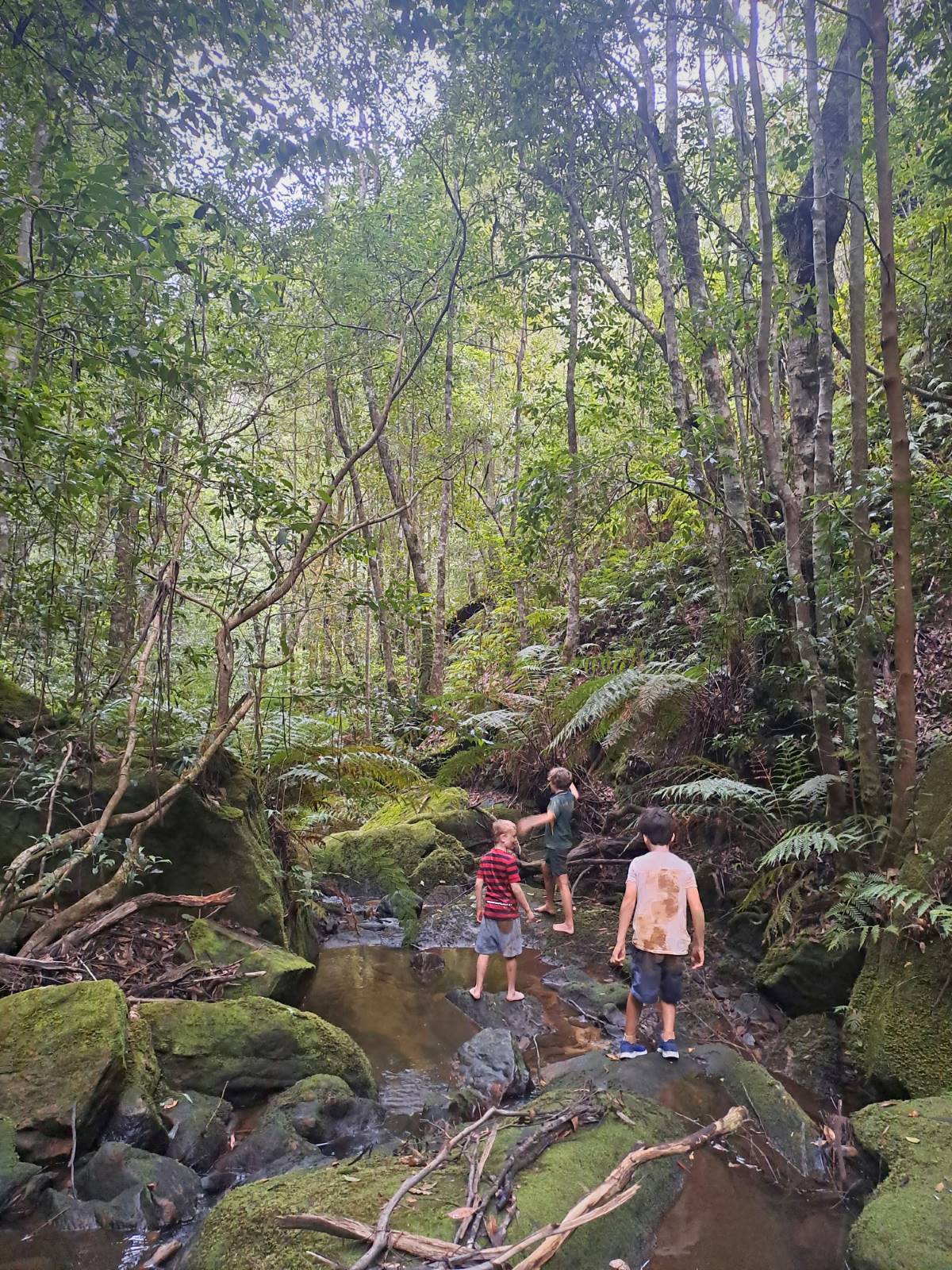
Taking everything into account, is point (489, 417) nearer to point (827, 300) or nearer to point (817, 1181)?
point (827, 300)

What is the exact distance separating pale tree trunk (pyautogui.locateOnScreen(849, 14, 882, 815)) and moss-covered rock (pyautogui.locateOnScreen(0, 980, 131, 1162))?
5281 millimetres

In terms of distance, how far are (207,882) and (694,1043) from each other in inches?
157

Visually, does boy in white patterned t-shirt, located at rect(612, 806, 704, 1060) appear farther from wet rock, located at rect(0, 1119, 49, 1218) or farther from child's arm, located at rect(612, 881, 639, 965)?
wet rock, located at rect(0, 1119, 49, 1218)

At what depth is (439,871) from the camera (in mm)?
9281

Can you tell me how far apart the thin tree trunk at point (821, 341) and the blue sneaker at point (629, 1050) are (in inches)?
140

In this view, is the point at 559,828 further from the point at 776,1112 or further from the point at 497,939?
the point at 776,1112

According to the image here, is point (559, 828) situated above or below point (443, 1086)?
above

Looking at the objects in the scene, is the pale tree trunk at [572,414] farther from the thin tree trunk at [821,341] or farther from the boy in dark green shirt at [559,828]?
the thin tree trunk at [821,341]

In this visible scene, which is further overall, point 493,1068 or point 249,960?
point 249,960

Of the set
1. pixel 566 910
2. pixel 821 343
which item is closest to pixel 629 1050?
pixel 566 910

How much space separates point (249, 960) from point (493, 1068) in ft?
6.36

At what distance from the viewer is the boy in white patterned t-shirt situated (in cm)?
481

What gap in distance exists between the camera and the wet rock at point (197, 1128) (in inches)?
151

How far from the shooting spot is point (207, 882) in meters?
6.09
